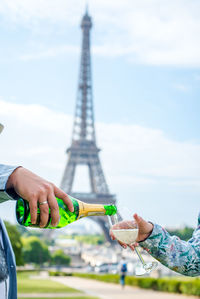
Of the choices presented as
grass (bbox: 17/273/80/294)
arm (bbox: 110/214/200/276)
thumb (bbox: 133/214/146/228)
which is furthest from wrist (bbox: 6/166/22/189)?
grass (bbox: 17/273/80/294)

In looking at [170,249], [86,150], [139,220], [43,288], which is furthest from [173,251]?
[86,150]

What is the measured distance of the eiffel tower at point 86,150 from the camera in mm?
41312

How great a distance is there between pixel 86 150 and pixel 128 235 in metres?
42.2

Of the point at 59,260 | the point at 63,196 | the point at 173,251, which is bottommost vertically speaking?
the point at 59,260

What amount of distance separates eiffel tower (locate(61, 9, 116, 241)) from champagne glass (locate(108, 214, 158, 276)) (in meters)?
38.7

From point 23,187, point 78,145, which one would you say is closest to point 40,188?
point 23,187

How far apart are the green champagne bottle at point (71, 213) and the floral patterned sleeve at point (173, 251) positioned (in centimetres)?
33

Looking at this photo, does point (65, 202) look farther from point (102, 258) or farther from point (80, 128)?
point (102, 258)

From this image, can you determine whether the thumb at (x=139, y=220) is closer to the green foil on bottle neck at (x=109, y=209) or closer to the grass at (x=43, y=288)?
the green foil on bottle neck at (x=109, y=209)

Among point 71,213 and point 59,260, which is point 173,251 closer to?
point 71,213

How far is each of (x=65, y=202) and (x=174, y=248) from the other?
604mm

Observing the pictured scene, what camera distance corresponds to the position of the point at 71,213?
1.19 meters

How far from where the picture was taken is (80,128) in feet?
150

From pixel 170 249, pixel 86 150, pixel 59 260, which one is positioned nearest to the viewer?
pixel 170 249
